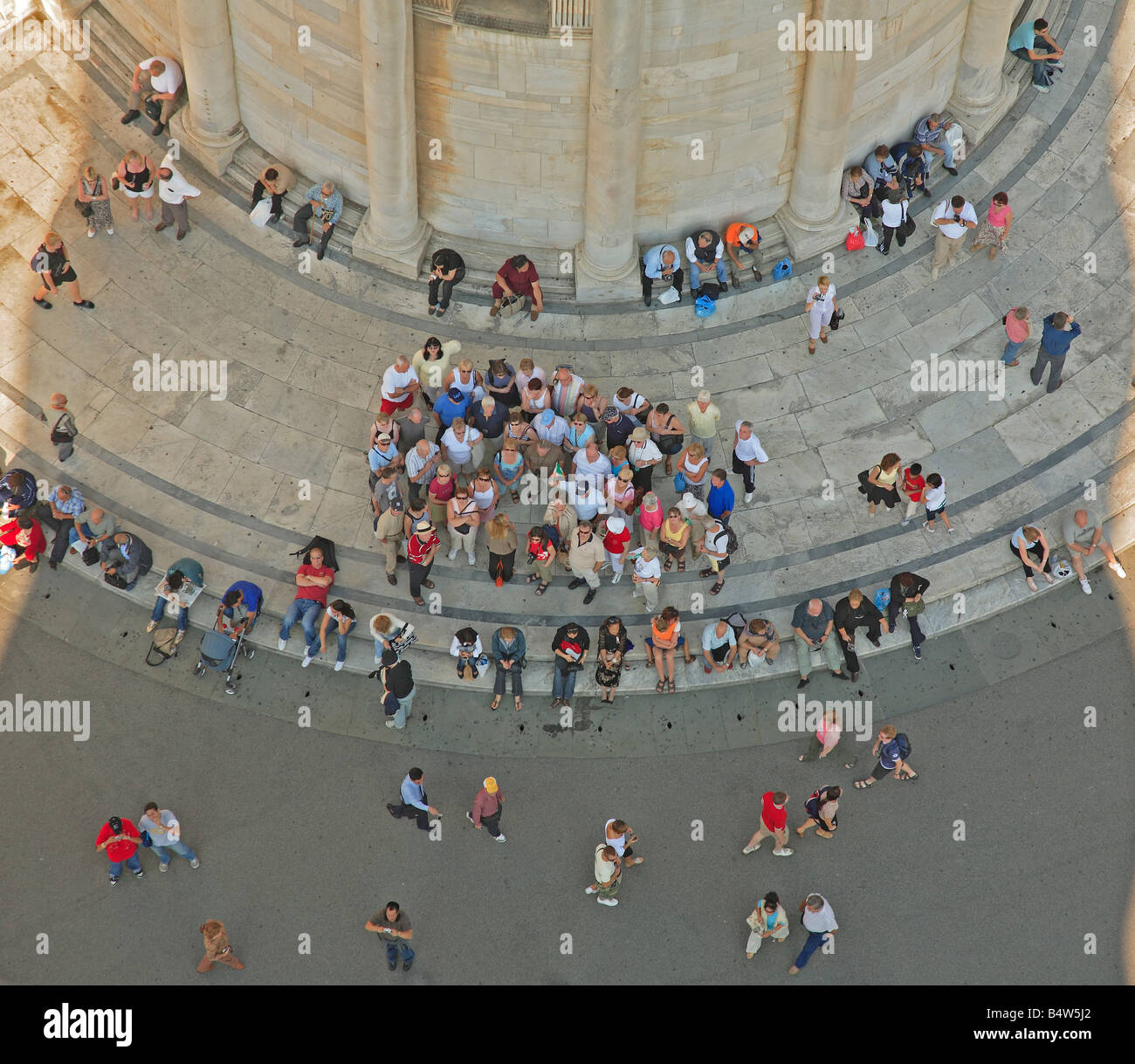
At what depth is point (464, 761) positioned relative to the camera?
3231cm

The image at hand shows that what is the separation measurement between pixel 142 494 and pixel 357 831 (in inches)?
328

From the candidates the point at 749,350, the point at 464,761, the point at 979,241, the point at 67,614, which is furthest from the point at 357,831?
the point at 979,241

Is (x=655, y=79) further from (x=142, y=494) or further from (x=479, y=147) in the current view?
(x=142, y=494)

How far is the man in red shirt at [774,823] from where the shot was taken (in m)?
Result: 30.0

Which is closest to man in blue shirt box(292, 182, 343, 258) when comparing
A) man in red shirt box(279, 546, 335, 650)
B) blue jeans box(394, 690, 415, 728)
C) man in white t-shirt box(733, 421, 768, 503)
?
man in red shirt box(279, 546, 335, 650)

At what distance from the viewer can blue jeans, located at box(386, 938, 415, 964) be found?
97.2ft

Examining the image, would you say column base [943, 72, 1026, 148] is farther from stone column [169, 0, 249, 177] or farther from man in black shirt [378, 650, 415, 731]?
man in black shirt [378, 650, 415, 731]

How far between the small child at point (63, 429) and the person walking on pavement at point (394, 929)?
11.6 m

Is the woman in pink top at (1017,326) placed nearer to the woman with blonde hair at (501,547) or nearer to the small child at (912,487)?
the small child at (912,487)

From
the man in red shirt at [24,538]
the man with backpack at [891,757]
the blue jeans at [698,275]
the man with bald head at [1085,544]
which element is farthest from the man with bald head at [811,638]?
the man in red shirt at [24,538]

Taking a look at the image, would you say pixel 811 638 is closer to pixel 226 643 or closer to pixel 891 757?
pixel 891 757

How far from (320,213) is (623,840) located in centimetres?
1520

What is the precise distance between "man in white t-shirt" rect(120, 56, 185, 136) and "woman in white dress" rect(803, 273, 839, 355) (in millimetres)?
14490

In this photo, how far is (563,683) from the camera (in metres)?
32.3
